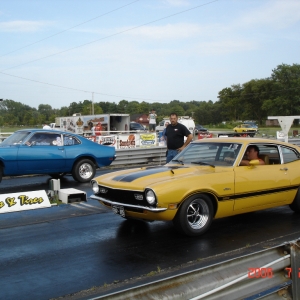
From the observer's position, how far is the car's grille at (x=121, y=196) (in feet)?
19.5

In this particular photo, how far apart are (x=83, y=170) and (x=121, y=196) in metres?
6.00

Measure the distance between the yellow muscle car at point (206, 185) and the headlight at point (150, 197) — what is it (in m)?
0.01

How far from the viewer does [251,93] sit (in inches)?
3637

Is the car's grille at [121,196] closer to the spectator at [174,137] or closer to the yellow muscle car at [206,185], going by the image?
the yellow muscle car at [206,185]

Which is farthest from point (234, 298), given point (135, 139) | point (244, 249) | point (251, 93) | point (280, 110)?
point (251, 93)

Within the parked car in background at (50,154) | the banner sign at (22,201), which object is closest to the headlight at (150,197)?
the banner sign at (22,201)

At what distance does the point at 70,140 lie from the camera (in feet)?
39.0

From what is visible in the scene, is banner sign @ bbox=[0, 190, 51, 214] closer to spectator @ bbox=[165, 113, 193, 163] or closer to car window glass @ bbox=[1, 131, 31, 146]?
car window glass @ bbox=[1, 131, 31, 146]

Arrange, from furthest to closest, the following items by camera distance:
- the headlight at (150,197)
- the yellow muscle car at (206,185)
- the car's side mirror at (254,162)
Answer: the car's side mirror at (254,162) < the yellow muscle car at (206,185) < the headlight at (150,197)

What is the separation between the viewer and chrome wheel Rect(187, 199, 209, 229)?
6.12 metres

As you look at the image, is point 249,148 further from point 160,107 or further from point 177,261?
point 160,107

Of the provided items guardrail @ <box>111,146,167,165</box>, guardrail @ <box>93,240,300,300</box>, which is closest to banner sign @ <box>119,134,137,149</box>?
guardrail @ <box>111,146,167,165</box>

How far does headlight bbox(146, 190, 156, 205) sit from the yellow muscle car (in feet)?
0.04

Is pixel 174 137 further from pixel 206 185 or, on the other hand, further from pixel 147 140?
pixel 147 140
